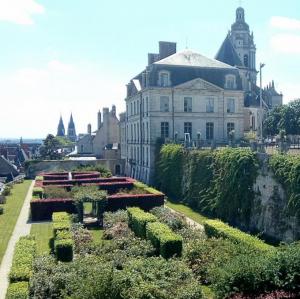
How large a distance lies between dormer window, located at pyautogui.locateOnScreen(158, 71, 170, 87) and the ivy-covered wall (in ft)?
41.3

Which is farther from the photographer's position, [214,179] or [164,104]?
[164,104]

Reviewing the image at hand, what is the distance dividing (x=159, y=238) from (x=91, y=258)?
3580 mm

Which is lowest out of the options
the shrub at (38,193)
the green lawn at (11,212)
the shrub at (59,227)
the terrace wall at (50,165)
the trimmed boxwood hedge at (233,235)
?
the green lawn at (11,212)

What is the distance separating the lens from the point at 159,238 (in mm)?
18281

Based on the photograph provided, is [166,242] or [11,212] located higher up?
[166,242]

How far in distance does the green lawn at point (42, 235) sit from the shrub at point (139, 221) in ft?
15.4

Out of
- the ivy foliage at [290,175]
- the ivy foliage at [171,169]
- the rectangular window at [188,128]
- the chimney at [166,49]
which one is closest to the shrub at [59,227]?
the ivy foliage at [290,175]

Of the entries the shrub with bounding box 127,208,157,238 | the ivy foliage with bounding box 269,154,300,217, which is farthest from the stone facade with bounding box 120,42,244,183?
the ivy foliage with bounding box 269,154,300,217

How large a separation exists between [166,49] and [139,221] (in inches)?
1315

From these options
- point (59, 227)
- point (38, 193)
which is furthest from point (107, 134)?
point (59, 227)

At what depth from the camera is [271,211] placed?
22.7 m

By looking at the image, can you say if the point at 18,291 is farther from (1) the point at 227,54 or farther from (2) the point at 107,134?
(2) the point at 107,134

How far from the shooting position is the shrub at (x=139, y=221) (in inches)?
846

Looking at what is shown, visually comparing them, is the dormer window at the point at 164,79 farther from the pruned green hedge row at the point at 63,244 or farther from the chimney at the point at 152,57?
the pruned green hedge row at the point at 63,244
